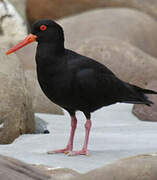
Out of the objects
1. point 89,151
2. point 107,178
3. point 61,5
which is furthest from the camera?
point 61,5

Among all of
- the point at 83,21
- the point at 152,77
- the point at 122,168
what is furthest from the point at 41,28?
the point at 83,21

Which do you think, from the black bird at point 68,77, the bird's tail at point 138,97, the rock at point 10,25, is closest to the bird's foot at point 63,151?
the black bird at point 68,77

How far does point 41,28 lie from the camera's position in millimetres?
5934

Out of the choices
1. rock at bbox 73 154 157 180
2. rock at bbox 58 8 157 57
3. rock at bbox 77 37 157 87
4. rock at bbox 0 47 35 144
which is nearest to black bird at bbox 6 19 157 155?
rock at bbox 0 47 35 144

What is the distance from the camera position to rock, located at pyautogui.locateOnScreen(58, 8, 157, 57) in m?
13.1

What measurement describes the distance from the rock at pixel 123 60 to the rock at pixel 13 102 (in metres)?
3.69

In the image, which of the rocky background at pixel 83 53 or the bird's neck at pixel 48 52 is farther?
the bird's neck at pixel 48 52

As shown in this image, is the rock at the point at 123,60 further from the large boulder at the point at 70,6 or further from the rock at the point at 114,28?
the large boulder at the point at 70,6

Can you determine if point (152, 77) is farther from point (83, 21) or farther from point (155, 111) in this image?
point (83, 21)

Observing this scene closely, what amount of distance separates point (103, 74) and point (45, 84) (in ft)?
2.23

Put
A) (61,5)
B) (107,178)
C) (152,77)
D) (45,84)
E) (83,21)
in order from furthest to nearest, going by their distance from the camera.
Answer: (61,5) → (83,21) → (152,77) → (45,84) → (107,178)

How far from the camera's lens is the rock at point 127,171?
4.04 metres

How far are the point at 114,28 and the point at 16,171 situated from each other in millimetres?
9617

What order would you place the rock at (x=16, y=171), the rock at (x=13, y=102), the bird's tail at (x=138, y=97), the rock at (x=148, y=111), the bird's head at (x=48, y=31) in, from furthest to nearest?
the rock at (x=148, y=111) → the rock at (x=13, y=102) → the bird's tail at (x=138, y=97) → the bird's head at (x=48, y=31) → the rock at (x=16, y=171)
